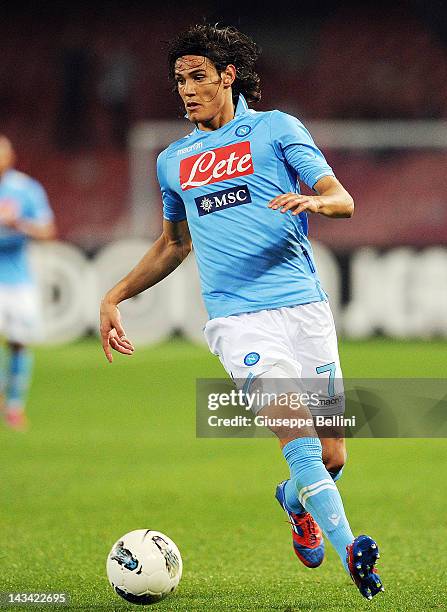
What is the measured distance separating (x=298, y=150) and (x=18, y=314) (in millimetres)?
6522

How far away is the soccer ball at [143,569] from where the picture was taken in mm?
4297

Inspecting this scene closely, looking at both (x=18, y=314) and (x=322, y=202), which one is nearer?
(x=322, y=202)

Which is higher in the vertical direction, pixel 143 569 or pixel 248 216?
pixel 248 216

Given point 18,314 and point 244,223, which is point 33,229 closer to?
point 18,314

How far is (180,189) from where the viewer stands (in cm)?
456

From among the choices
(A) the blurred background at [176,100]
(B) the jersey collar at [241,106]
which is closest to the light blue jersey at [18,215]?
(B) the jersey collar at [241,106]

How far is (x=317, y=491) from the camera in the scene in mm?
4012

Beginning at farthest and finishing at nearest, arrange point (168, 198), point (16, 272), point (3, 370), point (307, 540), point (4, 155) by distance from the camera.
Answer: point (3, 370) < point (16, 272) < point (4, 155) < point (307, 540) < point (168, 198)

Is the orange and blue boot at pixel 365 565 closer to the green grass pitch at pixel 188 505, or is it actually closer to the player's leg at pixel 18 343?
the green grass pitch at pixel 188 505

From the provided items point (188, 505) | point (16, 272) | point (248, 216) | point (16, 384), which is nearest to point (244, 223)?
point (248, 216)

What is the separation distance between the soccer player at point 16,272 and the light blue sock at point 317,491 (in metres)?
6.15

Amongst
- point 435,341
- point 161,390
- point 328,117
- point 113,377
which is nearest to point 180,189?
point 161,390

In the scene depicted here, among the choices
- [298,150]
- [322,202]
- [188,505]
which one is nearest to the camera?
[322,202]

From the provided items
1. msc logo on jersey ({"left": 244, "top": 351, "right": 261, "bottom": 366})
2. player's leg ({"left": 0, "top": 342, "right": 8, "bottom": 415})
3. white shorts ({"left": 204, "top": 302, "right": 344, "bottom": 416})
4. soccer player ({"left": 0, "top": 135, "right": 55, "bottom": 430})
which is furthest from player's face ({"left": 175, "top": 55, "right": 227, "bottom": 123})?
player's leg ({"left": 0, "top": 342, "right": 8, "bottom": 415})
